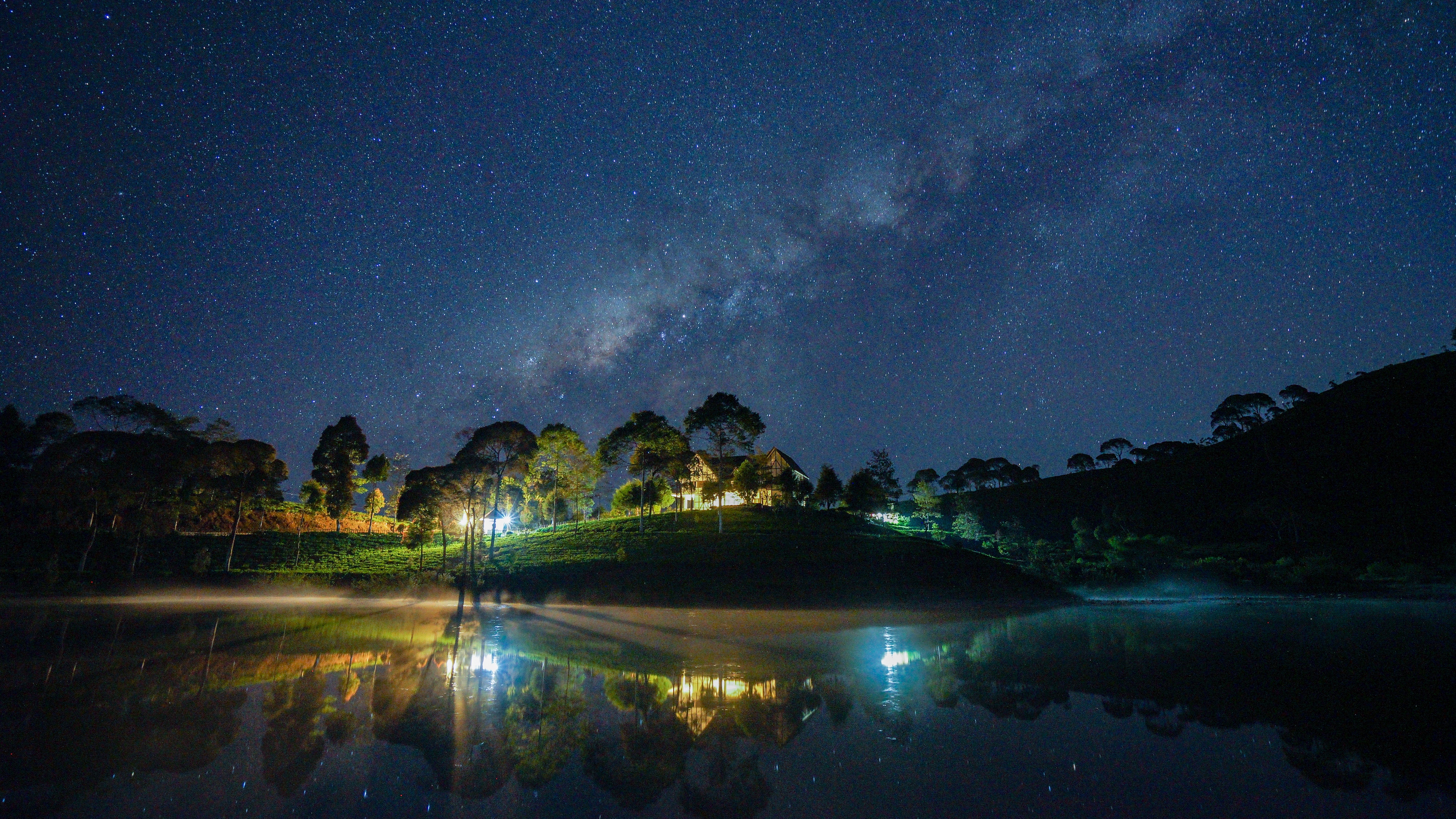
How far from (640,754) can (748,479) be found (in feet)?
180

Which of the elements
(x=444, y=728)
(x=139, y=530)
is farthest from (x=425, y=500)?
(x=444, y=728)

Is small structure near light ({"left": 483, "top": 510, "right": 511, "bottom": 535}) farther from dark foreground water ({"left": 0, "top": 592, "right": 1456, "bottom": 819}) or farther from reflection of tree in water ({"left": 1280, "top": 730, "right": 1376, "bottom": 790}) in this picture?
reflection of tree in water ({"left": 1280, "top": 730, "right": 1376, "bottom": 790})

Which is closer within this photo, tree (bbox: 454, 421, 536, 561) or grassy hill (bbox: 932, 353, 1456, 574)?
tree (bbox: 454, 421, 536, 561)

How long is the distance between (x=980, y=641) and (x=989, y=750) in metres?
12.4

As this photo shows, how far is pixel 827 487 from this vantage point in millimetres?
64188

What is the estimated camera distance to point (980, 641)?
19781 millimetres

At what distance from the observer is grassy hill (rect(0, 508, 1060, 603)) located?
33469 mm

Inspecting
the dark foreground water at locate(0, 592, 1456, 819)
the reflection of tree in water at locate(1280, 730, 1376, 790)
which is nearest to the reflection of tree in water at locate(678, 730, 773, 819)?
the dark foreground water at locate(0, 592, 1456, 819)

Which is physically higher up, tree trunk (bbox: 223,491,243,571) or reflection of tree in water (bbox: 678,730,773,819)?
tree trunk (bbox: 223,491,243,571)

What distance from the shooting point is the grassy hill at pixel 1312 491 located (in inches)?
2420

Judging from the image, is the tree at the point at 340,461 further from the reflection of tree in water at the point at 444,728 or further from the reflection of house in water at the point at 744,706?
the reflection of house in water at the point at 744,706

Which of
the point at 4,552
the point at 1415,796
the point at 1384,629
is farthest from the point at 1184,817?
the point at 4,552

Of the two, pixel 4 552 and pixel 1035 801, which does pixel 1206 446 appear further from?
pixel 4 552

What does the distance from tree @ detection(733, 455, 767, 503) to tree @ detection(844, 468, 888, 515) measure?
10.4 m
